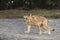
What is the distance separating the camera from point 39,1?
2230cm

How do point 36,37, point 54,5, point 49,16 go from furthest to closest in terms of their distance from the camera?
point 54,5
point 49,16
point 36,37

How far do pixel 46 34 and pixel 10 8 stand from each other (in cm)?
1284

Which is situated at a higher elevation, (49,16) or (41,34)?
(41,34)

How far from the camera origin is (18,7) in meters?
22.2

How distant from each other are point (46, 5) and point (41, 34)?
12679 mm

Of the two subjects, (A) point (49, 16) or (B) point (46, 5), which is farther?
(B) point (46, 5)

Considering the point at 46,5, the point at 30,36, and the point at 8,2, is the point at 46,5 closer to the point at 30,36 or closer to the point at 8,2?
the point at 8,2

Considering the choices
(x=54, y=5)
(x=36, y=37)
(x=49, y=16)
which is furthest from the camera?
(x=54, y=5)

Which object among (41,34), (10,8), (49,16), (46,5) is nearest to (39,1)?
(46,5)

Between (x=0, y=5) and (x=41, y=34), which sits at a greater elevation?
(x=41, y=34)

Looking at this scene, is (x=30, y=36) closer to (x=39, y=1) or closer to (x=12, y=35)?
(x=12, y=35)

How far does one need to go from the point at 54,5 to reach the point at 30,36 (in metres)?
12.6

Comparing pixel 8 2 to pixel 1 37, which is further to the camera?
pixel 8 2

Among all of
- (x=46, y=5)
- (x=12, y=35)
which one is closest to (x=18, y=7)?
(x=46, y=5)
